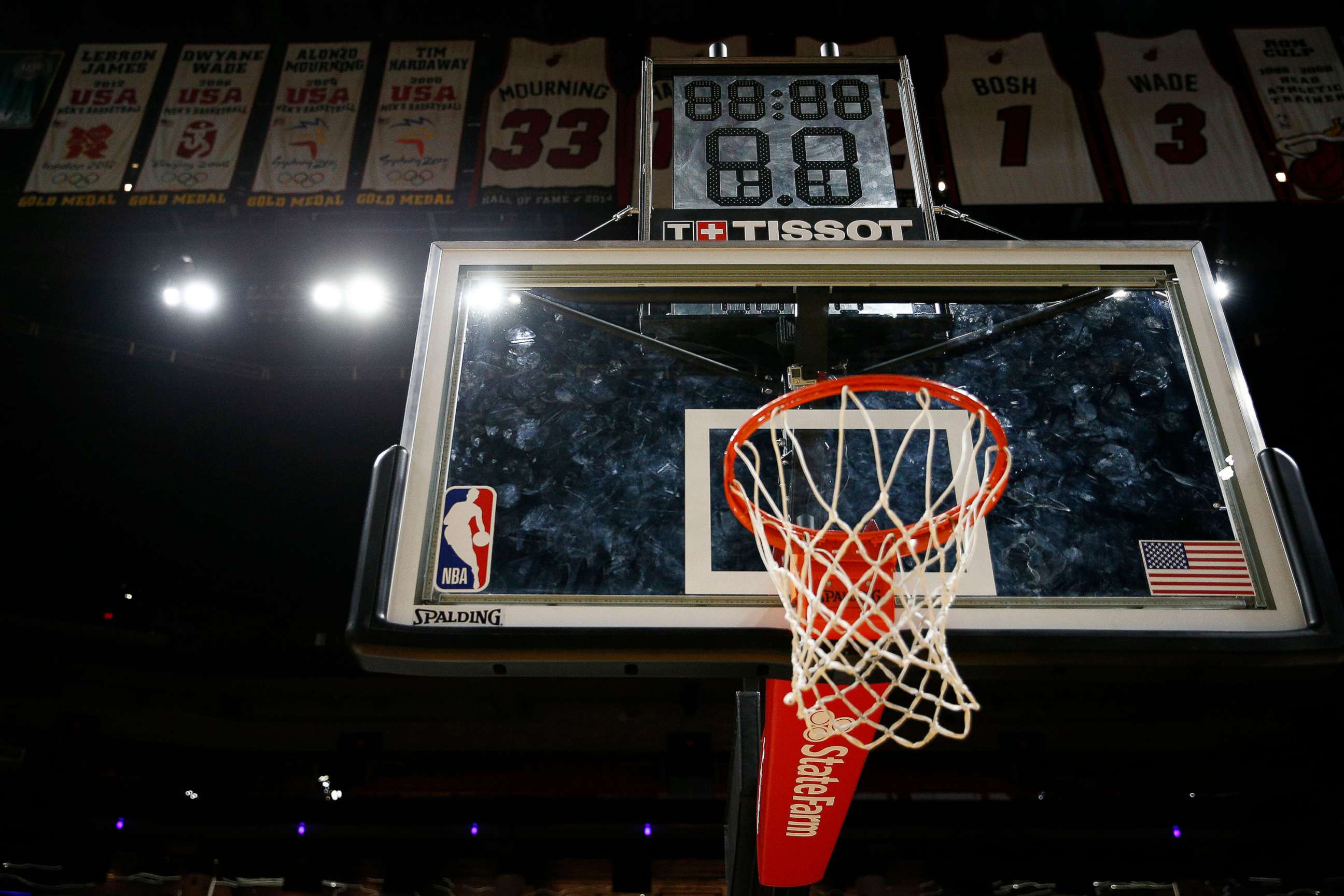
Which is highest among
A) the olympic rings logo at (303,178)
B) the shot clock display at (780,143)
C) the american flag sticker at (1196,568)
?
the olympic rings logo at (303,178)

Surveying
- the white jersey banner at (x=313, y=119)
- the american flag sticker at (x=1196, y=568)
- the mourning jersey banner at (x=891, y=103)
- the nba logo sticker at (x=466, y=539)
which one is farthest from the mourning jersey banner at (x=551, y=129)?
the american flag sticker at (x=1196, y=568)

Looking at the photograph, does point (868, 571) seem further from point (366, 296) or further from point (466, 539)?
point (366, 296)

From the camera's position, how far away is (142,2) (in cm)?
539

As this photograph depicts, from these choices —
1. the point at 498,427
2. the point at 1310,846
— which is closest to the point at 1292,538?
the point at 498,427

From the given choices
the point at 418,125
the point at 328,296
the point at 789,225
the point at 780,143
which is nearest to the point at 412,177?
the point at 418,125

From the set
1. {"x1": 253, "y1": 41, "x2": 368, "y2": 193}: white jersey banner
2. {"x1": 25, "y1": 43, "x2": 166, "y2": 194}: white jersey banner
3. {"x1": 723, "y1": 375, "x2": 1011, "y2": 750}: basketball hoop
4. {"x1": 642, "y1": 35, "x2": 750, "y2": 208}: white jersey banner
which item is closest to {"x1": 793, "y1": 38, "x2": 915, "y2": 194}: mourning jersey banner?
{"x1": 642, "y1": 35, "x2": 750, "y2": 208}: white jersey banner

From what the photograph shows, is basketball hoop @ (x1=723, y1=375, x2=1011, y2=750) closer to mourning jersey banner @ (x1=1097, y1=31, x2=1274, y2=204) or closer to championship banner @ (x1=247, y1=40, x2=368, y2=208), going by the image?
mourning jersey banner @ (x1=1097, y1=31, x2=1274, y2=204)

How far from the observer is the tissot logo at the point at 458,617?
1.87 metres

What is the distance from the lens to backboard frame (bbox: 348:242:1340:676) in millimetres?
1826

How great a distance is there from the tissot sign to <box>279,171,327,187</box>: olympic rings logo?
279 cm

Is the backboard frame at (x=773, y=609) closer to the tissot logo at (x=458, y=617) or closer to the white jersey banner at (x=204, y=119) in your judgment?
the tissot logo at (x=458, y=617)

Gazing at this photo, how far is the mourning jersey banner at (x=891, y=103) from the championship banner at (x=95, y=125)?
3.52m

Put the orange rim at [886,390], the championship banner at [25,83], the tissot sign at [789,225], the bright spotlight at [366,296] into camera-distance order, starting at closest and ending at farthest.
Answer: the orange rim at [886,390] < the tissot sign at [789,225] < the championship banner at [25,83] < the bright spotlight at [366,296]

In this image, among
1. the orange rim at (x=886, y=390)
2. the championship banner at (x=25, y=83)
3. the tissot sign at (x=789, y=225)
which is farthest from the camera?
the championship banner at (x=25, y=83)
